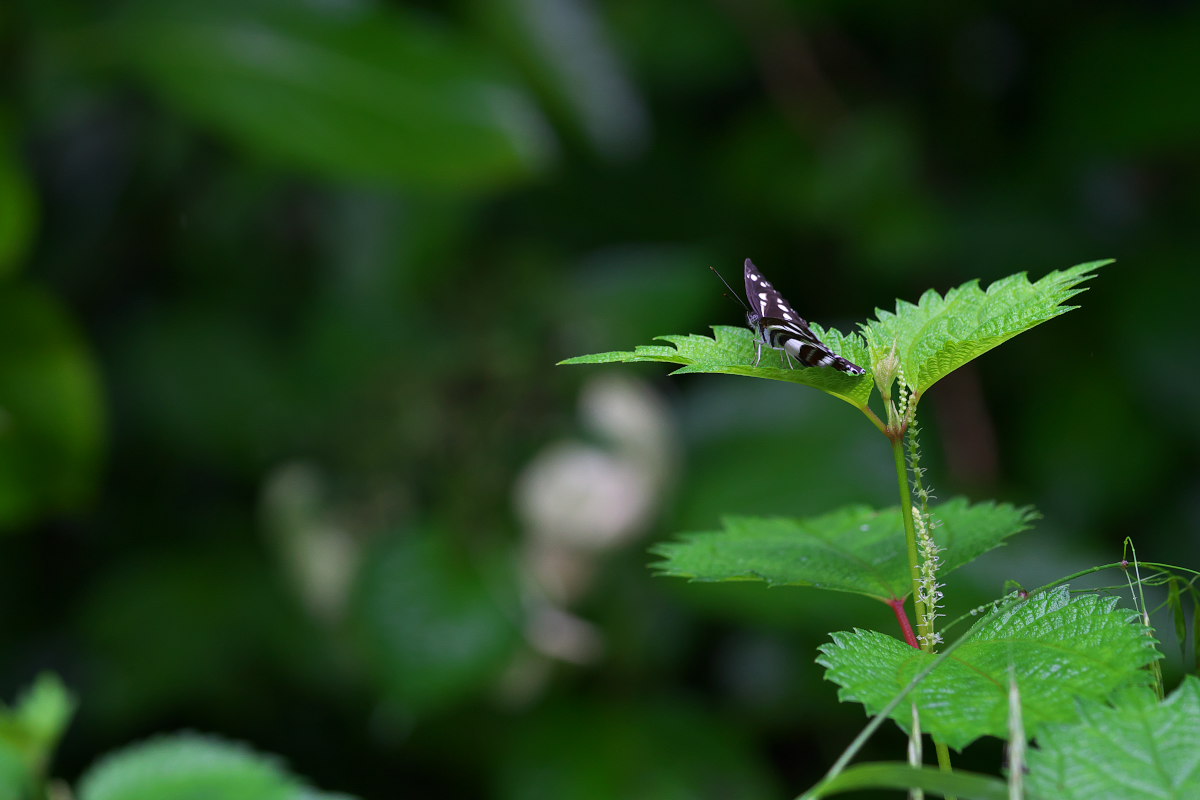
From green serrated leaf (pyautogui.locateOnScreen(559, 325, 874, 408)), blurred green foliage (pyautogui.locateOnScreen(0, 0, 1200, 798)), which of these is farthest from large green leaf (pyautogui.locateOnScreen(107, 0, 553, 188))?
green serrated leaf (pyautogui.locateOnScreen(559, 325, 874, 408))

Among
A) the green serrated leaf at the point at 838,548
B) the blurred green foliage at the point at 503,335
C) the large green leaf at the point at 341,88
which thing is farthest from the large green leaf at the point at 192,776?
the large green leaf at the point at 341,88

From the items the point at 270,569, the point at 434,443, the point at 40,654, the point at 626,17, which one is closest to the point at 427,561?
the point at 434,443

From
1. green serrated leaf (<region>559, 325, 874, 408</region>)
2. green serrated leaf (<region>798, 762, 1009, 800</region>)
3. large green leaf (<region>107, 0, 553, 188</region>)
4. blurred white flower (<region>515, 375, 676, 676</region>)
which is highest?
large green leaf (<region>107, 0, 553, 188</region>)

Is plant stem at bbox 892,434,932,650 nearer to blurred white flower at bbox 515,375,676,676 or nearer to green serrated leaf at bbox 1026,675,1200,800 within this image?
green serrated leaf at bbox 1026,675,1200,800

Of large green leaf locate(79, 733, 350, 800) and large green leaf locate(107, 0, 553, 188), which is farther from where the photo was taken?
large green leaf locate(107, 0, 553, 188)

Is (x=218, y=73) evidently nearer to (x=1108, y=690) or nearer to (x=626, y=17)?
(x=626, y=17)

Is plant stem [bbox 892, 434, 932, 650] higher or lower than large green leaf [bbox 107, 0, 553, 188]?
lower

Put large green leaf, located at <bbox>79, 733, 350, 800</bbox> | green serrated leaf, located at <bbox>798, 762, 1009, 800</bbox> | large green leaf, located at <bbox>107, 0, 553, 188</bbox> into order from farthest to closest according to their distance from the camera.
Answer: large green leaf, located at <bbox>107, 0, 553, 188</bbox>
large green leaf, located at <bbox>79, 733, 350, 800</bbox>
green serrated leaf, located at <bbox>798, 762, 1009, 800</bbox>

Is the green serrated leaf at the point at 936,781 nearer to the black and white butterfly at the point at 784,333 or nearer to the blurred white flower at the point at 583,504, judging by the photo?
the black and white butterfly at the point at 784,333
